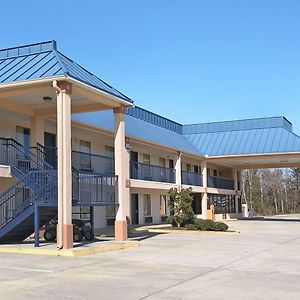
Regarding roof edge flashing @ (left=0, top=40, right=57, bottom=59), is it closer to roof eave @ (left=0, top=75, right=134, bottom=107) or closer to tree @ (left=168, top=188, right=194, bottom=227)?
roof eave @ (left=0, top=75, right=134, bottom=107)

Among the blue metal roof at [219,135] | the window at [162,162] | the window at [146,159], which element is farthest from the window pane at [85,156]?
the window at [162,162]

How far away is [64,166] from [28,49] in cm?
555

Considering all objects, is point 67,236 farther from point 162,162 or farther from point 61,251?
point 162,162

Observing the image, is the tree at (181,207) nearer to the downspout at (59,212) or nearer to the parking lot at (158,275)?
the parking lot at (158,275)

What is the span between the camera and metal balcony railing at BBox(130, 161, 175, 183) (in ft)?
95.0

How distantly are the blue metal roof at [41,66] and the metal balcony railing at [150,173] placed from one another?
9.55 meters

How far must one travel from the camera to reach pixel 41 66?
56.6ft

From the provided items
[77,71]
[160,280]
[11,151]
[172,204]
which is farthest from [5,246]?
[172,204]

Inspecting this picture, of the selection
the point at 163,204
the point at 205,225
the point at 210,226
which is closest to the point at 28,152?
the point at 205,225

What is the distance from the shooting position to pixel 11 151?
19453mm

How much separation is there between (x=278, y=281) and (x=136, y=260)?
15.3 feet

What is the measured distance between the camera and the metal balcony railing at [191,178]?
119 feet

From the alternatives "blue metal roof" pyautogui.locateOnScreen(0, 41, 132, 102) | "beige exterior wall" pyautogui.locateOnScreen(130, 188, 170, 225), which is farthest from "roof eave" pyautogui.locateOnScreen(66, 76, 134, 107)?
"beige exterior wall" pyautogui.locateOnScreen(130, 188, 170, 225)

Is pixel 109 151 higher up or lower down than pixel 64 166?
higher up
